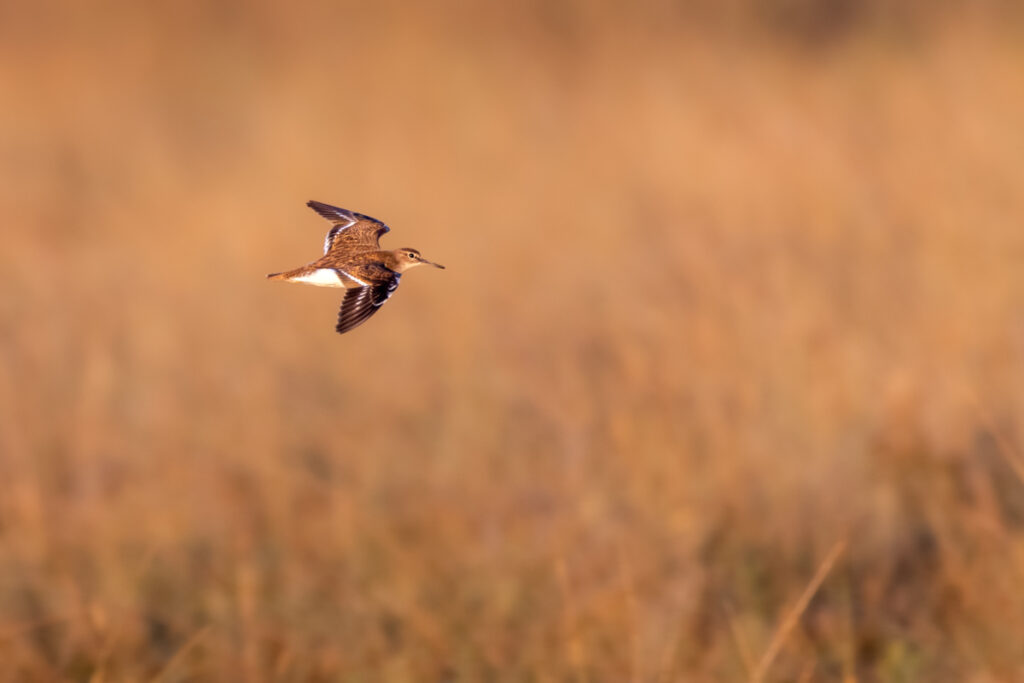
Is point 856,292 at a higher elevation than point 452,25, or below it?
below

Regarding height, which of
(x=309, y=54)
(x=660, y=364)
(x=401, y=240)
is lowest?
(x=660, y=364)

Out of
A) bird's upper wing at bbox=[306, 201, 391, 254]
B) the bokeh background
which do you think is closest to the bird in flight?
bird's upper wing at bbox=[306, 201, 391, 254]

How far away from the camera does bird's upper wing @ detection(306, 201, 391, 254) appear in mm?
1124

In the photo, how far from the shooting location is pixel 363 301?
3.18 ft

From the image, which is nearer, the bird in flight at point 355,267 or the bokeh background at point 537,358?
the bird in flight at point 355,267

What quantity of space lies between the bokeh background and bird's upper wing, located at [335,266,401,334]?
74.9 inches

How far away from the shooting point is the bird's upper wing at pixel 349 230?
3.69ft

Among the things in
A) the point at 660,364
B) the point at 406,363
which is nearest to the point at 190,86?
the point at 406,363

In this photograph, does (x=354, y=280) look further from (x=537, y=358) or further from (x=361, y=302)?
(x=537, y=358)


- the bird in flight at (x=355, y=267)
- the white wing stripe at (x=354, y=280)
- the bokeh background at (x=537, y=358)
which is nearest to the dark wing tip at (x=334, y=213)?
the bird in flight at (x=355, y=267)

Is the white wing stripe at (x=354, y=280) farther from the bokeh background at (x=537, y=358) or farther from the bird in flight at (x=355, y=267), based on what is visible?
the bokeh background at (x=537, y=358)

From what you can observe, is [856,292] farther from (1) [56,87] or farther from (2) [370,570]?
(1) [56,87]

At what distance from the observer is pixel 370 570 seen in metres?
4.14

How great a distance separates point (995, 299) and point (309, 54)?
17.9 feet
